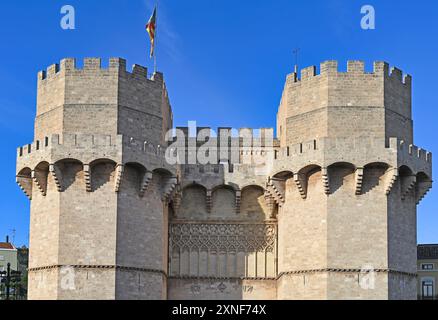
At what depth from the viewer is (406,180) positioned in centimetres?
3419

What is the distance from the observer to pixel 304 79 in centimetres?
3488

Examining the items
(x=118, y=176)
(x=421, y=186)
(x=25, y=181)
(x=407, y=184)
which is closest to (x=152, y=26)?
(x=118, y=176)

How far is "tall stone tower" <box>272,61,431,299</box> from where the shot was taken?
3272 cm

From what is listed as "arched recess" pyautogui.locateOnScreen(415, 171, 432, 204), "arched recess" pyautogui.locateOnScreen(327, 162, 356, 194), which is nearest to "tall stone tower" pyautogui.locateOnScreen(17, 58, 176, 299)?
"arched recess" pyautogui.locateOnScreen(327, 162, 356, 194)

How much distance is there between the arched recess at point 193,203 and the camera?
3703cm

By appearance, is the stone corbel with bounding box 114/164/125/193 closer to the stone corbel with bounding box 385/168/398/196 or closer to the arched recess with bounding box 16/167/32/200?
the arched recess with bounding box 16/167/32/200

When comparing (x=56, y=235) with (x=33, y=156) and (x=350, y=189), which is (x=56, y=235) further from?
(x=350, y=189)

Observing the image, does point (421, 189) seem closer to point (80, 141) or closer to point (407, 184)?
point (407, 184)

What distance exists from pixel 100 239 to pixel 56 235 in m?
1.69

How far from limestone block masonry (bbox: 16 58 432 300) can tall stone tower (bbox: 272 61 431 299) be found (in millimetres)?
47

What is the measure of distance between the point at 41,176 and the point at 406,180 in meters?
14.6
